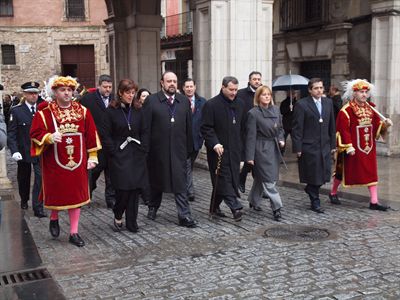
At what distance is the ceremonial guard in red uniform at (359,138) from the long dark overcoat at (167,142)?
2.27 m

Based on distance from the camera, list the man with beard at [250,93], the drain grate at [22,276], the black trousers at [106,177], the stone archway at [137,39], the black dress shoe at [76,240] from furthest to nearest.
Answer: the stone archway at [137,39], the man with beard at [250,93], the black trousers at [106,177], the black dress shoe at [76,240], the drain grate at [22,276]

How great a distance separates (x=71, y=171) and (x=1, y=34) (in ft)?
94.2

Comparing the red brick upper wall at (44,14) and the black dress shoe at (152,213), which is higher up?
the red brick upper wall at (44,14)

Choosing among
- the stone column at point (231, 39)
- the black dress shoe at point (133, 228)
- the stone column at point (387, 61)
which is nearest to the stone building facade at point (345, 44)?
the stone column at point (387, 61)

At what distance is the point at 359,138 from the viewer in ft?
24.7

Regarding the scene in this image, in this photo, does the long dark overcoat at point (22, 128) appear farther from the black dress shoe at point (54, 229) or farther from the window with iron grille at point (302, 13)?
the window with iron grille at point (302, 13)

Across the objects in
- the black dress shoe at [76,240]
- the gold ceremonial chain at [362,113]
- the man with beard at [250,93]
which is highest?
the man with beard at [250,93]

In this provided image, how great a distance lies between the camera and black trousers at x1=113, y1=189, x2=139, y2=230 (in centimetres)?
642

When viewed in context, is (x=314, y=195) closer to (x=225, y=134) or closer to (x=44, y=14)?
(x=225, y=134)

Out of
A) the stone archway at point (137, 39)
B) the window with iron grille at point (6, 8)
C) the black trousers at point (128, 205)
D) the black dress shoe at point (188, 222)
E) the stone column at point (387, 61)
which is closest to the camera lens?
the black trousers at point (128, 205)

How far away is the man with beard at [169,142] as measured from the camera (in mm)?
6738

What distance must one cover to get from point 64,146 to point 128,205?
113 centimetres

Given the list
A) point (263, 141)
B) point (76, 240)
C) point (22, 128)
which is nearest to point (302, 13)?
point (263, 141)

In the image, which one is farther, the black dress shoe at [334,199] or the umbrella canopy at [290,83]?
the umbrella canopy at [290,83]
